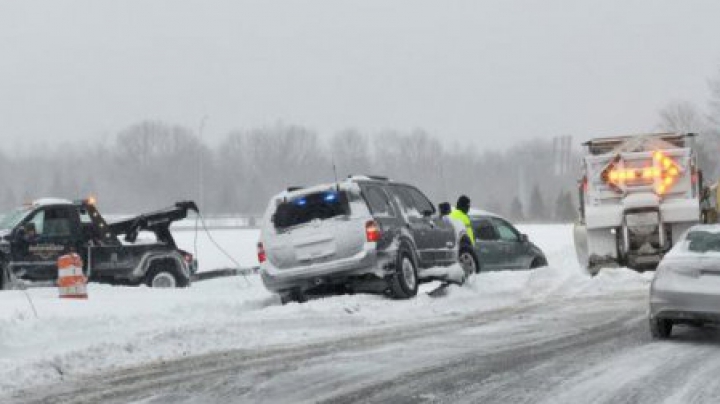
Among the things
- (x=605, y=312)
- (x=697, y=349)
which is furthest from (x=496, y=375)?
(x=605, y=312)

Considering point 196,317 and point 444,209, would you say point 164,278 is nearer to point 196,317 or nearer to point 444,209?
point 444,209

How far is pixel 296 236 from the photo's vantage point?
13188mm

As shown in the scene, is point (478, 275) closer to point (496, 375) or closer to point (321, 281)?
point (321, 281)

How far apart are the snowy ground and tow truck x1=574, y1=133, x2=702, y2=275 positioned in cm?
163

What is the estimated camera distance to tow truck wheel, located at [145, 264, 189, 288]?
1803 cm

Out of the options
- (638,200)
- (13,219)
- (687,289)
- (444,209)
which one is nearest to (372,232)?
(444,209)

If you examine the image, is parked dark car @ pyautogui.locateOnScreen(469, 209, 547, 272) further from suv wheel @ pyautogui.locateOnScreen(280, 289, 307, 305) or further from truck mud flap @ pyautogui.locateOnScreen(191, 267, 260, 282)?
suv wheel @ pyautogui.locateOnScreen(280, 289, 307, 305)

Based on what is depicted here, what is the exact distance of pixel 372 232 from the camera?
1295 centimetres

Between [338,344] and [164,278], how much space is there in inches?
370

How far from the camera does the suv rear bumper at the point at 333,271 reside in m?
12.9

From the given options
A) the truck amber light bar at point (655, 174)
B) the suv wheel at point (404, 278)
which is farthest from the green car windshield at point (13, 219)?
the truck amber light bar at point (655, 174)

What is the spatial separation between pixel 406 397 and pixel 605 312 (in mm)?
6248

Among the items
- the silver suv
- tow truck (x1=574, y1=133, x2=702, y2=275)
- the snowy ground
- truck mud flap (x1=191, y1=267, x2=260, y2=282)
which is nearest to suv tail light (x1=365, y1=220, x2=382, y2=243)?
the silver suv

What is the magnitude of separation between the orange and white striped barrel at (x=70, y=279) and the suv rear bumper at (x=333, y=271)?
2.84m
